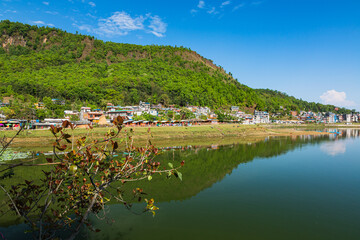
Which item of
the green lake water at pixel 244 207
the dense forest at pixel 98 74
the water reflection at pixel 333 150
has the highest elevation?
the dense forest at pixel 98 74

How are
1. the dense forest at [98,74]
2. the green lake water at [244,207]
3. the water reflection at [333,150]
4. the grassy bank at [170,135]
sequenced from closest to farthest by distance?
the green lake water at [244,207] → the water reflection at [333,150] → the grassy bank at [170,135] → the dense forest at [98,74]

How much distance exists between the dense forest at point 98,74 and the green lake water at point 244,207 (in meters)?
44.7

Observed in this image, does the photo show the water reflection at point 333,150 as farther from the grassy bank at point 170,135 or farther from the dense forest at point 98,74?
the dense forest at point 98,74

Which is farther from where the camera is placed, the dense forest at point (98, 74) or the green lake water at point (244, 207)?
the dense forest at point (98, 74)

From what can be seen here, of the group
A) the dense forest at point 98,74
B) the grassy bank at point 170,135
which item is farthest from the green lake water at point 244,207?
the dense forest at point 98,74

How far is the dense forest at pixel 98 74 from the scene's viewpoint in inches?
2822

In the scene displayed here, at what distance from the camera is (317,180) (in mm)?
17031

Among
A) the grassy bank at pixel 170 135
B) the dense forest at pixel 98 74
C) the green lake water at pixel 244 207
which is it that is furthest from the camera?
the dense forest at pixel 98 74

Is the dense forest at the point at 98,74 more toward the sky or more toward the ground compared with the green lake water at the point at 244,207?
more toward the sky

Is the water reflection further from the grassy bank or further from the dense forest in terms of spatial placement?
the dense forest

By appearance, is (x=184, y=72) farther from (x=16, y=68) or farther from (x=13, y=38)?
(x=13, y=38)

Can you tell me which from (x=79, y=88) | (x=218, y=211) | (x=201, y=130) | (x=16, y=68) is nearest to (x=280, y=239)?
(x=218, y=211)

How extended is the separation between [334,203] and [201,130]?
115 ft

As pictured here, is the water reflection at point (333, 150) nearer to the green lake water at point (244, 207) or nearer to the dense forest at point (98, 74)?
the green lake water at point (244, 207)
